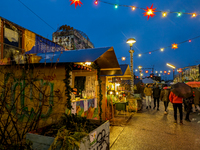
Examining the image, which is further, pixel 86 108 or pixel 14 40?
pixel 14 40

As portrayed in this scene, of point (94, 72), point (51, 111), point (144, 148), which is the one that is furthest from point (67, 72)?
point (144, 148)

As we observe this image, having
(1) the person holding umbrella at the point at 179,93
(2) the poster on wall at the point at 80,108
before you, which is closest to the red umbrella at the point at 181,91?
(1) the person holding umbrella at the point at 179,93

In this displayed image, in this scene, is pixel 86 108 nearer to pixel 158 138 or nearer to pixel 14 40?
pixel 158 138

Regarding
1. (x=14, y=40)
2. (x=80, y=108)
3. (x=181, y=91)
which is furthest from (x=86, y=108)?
(x=14, y=40)

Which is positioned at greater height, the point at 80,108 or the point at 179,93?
the point at 179,93

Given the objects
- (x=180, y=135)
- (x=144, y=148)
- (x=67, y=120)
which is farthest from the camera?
(x=180, y=135)

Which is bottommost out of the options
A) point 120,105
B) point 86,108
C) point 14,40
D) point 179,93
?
point 120,105

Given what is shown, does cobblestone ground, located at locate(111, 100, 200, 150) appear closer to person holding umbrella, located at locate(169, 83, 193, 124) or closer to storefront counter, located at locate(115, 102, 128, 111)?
person holding umbrella, located at locate(169, 83, 193, 124)

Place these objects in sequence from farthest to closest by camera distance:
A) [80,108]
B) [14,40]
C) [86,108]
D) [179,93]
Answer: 1. [14,40]
2. [179,93]
3. [86,108]
4. [80,108]

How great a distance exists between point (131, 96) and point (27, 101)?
7.79 m

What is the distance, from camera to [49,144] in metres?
2.58

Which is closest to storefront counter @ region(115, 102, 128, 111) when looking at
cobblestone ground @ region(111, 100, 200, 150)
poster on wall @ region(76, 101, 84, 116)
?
cobblestone ground @ region(111, 100, 200, 150)

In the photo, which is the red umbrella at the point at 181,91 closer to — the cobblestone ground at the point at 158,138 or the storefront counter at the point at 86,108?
the cobblestone ground at the point at 158,138

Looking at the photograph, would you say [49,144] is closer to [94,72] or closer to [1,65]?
[1,65]
